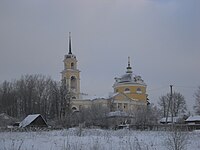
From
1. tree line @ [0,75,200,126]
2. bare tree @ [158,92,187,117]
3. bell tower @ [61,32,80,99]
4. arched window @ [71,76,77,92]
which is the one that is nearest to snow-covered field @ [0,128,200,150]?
tree line @ [0,75,200,126]

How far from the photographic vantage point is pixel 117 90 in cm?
9794

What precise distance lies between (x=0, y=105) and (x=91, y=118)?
21923 mm

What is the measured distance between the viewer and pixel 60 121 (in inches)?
2436

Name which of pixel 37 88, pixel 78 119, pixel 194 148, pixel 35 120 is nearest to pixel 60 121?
pixel 78 119

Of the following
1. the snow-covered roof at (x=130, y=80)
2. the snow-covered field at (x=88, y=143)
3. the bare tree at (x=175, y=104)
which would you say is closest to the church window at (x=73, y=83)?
the snow-covered roof at (x=130, y=80)

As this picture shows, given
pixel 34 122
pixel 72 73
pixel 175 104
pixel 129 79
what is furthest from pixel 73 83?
pixel 34 122

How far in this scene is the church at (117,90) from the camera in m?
91.0

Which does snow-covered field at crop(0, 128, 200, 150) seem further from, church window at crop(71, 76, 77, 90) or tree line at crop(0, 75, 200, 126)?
church window at crop(71, 76, 77, 90)

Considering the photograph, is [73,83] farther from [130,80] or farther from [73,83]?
[130,80]

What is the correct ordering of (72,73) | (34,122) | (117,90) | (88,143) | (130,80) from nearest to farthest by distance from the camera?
(88,143)
(34,122)
(72,73)
(130,80)
(117,90)

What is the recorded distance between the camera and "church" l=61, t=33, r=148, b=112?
9100 cm

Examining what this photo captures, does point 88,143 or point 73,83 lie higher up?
point 73,83

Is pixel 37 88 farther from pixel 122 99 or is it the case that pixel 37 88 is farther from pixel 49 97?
pixel 122 99

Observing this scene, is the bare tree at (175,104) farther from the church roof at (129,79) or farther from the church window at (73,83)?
the church window at (73,83)
